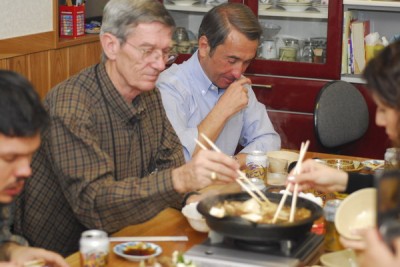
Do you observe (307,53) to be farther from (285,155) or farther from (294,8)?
(285,155)

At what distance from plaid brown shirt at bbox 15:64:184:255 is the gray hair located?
→ 0.14 metres

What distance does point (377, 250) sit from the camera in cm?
157

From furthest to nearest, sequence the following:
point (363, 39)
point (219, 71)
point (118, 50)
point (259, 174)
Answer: point (363, 39) < point (219, 71) < point (259, 174) < point (118, 50)

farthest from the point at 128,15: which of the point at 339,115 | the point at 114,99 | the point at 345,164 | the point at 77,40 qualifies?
the point at 77,40

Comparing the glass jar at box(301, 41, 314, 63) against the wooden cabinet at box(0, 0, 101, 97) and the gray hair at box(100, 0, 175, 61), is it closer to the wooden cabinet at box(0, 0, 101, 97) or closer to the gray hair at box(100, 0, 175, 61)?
the wooden cabinet at box(0, 0, 101, 97)

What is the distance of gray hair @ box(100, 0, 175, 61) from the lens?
253cm

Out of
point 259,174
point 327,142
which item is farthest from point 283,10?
point 259,174

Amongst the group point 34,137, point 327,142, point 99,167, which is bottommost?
point 327,142

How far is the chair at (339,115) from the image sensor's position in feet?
12.7

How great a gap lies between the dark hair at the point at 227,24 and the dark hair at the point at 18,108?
5.52 ft

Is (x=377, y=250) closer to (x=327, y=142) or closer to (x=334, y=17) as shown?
(x=327, y=142)

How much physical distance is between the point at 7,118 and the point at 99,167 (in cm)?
61

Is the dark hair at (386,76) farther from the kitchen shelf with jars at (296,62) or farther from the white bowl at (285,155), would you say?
the kitchen shelf with jars at (296,62)

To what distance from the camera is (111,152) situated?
260 cm
